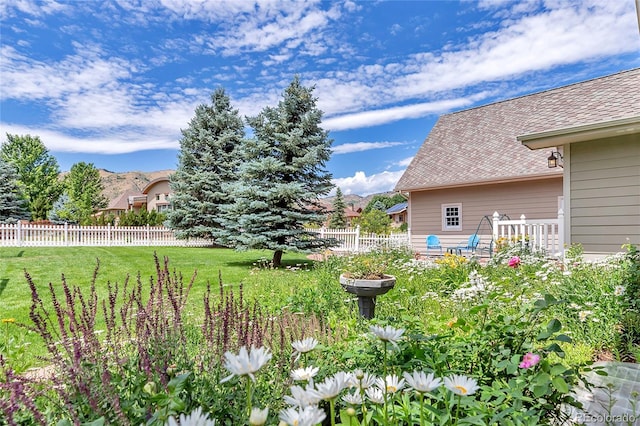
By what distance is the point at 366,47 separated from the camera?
1132cm

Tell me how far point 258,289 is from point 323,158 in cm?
550

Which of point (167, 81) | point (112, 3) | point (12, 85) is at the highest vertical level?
point (167, 81)

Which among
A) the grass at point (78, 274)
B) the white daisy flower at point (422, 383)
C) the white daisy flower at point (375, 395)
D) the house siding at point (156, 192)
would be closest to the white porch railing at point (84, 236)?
the grass at point (78, 274)

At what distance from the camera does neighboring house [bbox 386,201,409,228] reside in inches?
1686

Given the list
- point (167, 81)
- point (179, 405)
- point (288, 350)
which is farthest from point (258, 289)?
point (167, 81)

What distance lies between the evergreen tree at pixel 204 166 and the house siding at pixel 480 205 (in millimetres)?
8851

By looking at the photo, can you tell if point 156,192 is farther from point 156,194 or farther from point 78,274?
point 78,274

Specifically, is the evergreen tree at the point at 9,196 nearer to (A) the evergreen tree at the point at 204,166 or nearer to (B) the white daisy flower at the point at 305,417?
(A) the evergreen tree at the point at 204,166

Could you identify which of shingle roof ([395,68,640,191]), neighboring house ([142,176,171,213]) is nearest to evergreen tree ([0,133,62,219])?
neighboring house ([142,176,171,213])

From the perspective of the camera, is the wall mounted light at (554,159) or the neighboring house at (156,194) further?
the neighboring house at (156,194)

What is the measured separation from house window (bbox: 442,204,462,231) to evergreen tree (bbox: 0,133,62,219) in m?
29.5

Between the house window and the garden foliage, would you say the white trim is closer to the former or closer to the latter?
the house window

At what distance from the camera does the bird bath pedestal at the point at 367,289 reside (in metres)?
3.34

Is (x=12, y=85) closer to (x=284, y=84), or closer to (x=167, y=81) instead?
(x=167, y=81)
